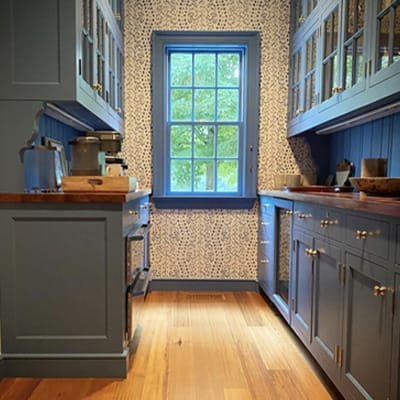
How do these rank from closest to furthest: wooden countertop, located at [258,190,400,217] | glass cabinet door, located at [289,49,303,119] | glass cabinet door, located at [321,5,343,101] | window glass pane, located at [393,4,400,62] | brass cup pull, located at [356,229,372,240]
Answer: wooden countertop, located at [258,190,400,217] → brass cup pull, located at [356,229,372,240] → window glass pane, located at [393,4,400,62] → glass cabinet door, located at [321,5,343,101] → glass cabinet door, located at [289,49,303,119]

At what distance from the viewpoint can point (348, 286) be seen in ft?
5.12

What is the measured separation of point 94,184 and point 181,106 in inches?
69.4

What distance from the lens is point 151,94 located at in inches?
134

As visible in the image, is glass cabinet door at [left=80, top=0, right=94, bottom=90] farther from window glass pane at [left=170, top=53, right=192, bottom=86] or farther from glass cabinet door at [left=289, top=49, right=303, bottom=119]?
glass cabinet door at [left=289, top=49, right=303, bottom=119]

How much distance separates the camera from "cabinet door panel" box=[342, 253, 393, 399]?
1.28 meters

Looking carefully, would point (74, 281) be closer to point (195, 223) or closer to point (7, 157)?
point (7, 157)

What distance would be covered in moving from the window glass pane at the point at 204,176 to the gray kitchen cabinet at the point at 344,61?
0.84m

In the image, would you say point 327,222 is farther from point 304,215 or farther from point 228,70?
point 228,70

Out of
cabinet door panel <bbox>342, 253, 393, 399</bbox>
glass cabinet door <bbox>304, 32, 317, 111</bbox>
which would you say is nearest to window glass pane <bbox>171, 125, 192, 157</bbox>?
glass cabinet door <bbox>304, 32, 317, 111</bbox>

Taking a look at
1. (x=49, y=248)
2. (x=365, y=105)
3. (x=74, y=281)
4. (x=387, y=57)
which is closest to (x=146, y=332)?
(x=74, y=281)

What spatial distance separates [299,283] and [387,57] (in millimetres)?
Result: 1312

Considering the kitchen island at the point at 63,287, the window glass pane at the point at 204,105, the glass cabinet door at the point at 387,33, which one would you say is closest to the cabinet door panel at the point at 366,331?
the glass cabinet door at the point at 387,33

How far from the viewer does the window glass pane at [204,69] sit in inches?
137

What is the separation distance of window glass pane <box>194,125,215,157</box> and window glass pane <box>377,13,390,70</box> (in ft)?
6.11
